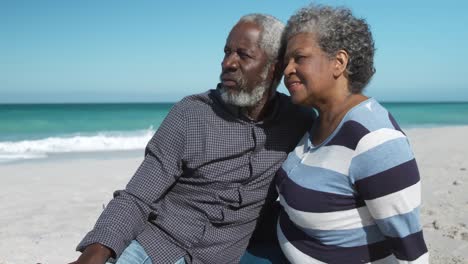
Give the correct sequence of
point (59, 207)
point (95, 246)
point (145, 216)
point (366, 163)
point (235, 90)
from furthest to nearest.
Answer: point (59, 207) → point (235, 90) → point (145, 216) → point (95, 246) → point (366, 163)

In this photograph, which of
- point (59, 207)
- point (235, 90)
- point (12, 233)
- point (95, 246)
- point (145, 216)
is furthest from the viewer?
point (59, 207)

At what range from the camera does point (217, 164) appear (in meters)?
2.58

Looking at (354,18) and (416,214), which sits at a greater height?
(354,18)

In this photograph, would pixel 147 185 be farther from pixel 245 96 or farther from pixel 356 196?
pixel 356 196

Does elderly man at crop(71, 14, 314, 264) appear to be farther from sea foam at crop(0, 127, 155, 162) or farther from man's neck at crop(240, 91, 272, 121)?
sea foam at crop(0, 127, 155, 162)

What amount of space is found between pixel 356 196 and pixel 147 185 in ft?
3.17

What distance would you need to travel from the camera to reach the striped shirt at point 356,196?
1.96 m

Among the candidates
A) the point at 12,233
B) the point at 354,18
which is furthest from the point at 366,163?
the point at 12,233

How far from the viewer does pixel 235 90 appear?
8.57 feet

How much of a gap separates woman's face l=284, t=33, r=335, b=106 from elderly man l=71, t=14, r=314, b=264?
265mm

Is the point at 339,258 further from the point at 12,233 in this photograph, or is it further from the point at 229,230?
the point at 12,233

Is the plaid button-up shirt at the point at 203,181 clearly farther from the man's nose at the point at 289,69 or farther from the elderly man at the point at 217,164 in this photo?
the man's nose at the point at 289,69

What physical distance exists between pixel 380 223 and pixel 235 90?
3.28ft

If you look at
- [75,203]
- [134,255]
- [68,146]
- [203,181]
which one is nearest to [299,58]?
[203,181]
